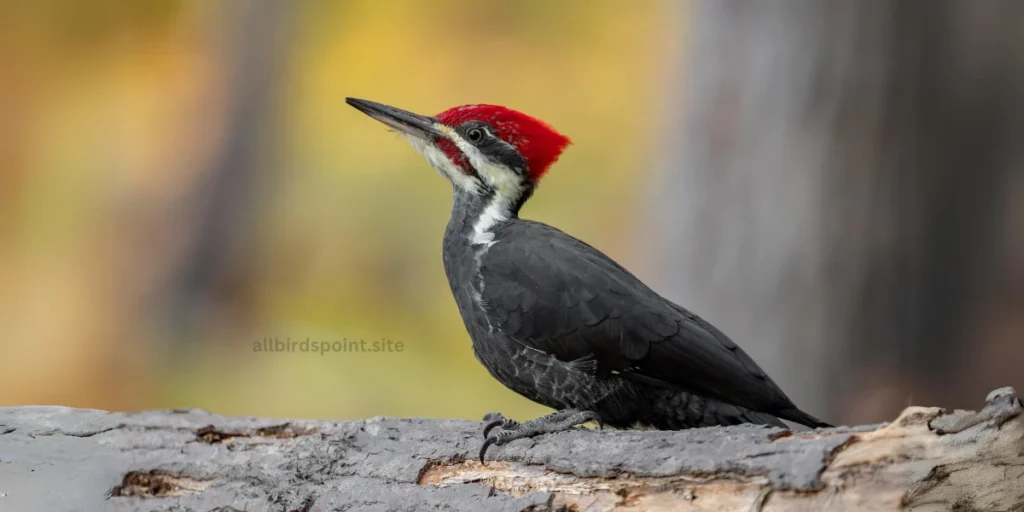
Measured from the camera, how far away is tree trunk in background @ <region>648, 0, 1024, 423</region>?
145 inches

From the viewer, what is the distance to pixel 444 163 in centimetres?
350

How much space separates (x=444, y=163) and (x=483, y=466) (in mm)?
1282

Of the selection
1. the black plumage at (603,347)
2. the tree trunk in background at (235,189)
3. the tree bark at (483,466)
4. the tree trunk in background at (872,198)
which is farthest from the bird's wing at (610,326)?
the tree trunk in background at (235,189)

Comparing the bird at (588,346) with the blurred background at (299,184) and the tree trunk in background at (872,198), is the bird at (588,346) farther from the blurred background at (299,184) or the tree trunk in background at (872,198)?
the blurred background at (299,184)

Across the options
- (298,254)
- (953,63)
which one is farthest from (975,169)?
(298,254)

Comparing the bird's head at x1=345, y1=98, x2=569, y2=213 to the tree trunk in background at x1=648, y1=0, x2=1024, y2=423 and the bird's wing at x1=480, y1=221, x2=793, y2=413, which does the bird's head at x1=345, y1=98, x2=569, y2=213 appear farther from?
the tree trunk in background at x1=648, y1=0, x2=1024, y2=423

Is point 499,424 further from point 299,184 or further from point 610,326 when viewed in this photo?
point 299,184

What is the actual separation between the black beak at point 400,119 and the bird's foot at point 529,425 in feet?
3.61

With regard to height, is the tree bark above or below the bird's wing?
below

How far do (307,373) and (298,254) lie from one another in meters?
1.06

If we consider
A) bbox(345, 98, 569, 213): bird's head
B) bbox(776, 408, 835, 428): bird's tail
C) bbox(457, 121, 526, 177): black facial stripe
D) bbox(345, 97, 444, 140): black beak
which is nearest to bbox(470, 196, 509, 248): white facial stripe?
bbox(345, 98, 569, 213): bird's head

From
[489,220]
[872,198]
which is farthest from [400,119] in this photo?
[872,198]

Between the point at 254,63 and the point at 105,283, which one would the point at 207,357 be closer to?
the point at 105,283

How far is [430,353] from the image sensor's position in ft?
23.3
